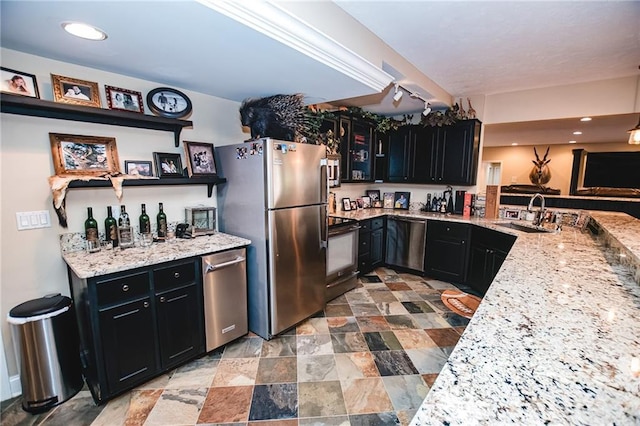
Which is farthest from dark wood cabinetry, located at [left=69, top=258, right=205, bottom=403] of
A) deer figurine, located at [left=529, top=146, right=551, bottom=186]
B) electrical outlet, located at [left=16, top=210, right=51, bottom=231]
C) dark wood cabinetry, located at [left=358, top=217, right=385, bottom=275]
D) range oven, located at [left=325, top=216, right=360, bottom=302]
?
deer figurine, located at [left=529, top=146, right=551, bottom=186]

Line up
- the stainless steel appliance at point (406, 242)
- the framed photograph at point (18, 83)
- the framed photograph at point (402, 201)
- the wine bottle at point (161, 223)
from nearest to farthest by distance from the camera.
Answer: the framed photograph at point (18, 83) → the wine bottle at point (161, 223) → the stainless steel appliance at point (406, 242) → the framed photograph at point (402, 201)

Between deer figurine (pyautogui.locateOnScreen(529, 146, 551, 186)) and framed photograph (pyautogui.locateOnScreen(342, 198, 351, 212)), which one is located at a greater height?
deer figurine (pyautogui.locateOnScreen(529, 146, 551, 186))

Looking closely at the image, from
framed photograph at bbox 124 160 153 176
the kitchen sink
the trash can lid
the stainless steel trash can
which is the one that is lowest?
the stainless steel trash can

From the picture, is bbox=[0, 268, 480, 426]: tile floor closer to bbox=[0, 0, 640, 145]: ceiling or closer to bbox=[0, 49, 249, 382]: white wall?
bbox=[0, 49, 249, 382]: white wall

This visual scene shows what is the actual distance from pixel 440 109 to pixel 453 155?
749mm

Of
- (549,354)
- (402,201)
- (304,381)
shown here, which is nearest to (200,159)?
(304,381)

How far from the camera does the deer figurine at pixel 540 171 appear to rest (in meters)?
8.28

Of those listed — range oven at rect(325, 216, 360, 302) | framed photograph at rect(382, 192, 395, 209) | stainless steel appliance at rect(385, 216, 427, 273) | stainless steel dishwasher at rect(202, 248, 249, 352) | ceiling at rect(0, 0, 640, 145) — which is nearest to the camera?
ceiling at rect(0, 0, 640, 145)

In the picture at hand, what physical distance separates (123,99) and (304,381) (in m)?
2.55

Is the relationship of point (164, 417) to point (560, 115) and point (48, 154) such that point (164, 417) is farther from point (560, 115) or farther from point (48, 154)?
point (560, 115)

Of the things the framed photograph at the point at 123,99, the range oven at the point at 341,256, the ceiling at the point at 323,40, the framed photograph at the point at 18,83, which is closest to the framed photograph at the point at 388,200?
the range oven at the point at 341,256

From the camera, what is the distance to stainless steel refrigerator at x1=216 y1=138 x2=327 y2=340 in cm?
246

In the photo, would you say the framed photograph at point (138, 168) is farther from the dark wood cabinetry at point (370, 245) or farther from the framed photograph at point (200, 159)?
the dark wood cabinetry at point (370, 245)

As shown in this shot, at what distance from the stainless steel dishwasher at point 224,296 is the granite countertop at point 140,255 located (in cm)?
9
